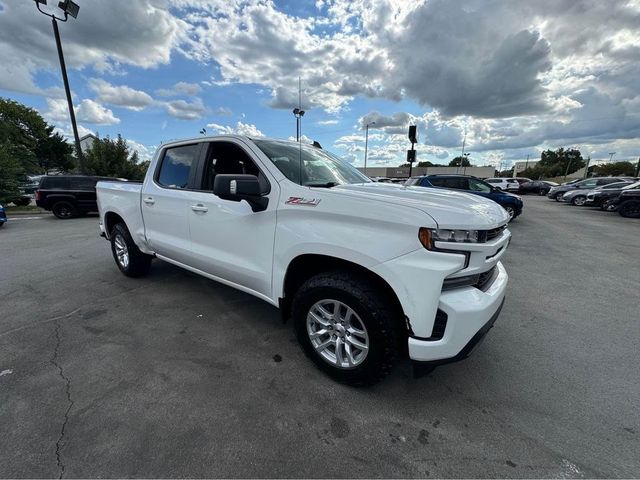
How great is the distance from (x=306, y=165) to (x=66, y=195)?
13.8m

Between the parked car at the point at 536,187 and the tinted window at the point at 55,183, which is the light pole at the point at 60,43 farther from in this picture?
the parked car at the point at 536,187

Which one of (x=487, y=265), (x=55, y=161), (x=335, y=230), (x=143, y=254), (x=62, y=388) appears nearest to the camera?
(x=487, y=265)

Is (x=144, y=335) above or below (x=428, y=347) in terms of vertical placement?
below

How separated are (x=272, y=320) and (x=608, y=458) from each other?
281 centimetres

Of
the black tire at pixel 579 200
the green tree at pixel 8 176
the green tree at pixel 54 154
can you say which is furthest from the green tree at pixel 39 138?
the black tire at pixel 579 200

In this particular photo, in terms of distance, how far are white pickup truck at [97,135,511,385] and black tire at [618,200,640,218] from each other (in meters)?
15.5

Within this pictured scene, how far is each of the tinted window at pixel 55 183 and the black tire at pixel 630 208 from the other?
23.2m

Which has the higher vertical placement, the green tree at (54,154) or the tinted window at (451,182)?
the green tree at (54,154)

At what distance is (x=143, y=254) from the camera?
4605 mm

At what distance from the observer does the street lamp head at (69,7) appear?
1169 centimetres

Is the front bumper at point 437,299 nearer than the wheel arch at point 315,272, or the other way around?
the front bumper at point 437,299

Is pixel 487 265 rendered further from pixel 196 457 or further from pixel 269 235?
pixel 196 457

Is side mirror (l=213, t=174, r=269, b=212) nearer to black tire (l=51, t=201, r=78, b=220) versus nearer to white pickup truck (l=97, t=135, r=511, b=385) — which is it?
white pickup truck (l=97, t=135, r=511, b=385)

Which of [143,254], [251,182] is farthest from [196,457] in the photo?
[143,254]
